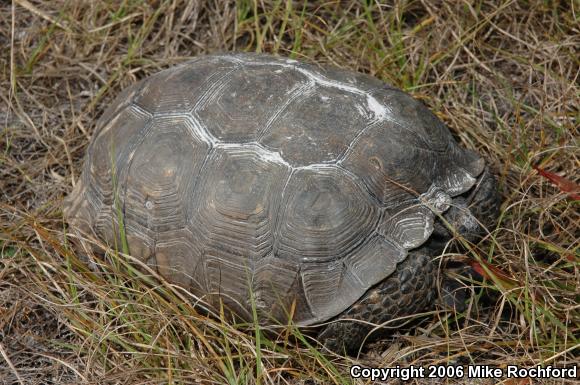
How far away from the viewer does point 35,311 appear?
3.58 metres

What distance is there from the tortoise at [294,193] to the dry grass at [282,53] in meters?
0.16

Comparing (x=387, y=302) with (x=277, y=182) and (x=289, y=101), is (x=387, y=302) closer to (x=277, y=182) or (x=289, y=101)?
(x=277, y=182)

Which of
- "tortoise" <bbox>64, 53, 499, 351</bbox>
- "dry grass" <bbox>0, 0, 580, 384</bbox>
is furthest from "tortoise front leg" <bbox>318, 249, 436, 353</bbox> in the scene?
"dry grass" <bbox>0, 0, 580, 384</bbox>

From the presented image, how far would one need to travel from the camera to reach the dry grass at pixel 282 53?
3146 millimetres

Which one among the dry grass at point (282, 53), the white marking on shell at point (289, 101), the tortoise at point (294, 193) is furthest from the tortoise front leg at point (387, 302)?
the white marking on shell at point (289, 101)

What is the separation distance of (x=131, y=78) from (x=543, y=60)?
2.63 m

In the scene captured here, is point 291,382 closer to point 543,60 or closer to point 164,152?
point 164,152

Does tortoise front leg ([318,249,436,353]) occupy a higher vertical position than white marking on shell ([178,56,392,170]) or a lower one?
lower

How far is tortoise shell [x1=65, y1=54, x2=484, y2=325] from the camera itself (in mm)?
3145

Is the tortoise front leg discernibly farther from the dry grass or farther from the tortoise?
the dry grass

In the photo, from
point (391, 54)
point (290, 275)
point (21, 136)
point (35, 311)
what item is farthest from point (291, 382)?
point (21, 136)

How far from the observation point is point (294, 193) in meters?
3.15

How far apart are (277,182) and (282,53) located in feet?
5.68

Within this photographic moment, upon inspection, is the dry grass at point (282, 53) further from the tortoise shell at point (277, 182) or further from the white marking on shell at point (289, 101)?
the white marking on shell at point (289, 101)
